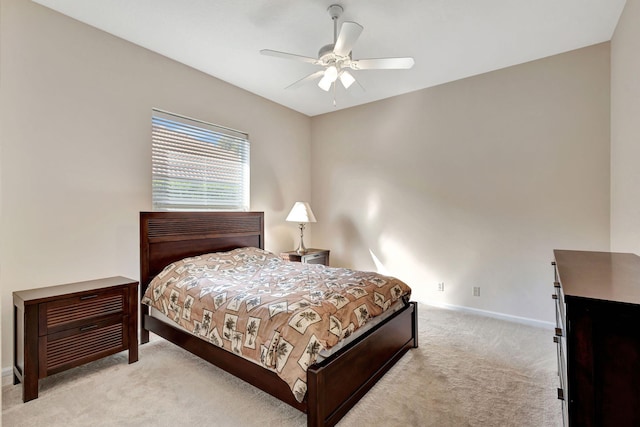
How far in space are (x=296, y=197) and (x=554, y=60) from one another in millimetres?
3630

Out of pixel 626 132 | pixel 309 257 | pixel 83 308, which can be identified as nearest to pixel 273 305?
pixel 83 308

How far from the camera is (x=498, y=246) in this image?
139 inches

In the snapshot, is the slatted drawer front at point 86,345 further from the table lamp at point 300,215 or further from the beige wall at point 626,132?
the beige wall at point 626,132

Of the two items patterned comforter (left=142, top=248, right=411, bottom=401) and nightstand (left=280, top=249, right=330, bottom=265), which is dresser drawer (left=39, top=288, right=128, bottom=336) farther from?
nightstand (left=280, top=249, right=330, bottom=265)

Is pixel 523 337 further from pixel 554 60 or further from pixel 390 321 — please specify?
pixel 554 60

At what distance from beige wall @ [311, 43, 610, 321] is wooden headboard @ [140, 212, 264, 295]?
65.7 inches

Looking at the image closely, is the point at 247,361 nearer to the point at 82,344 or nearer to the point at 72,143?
the point at 82,344

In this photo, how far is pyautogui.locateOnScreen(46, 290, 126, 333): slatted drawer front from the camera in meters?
2.18

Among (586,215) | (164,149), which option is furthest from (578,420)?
(164,149)

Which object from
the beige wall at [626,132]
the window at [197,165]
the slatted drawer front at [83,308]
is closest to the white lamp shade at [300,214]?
the window at [197,165]

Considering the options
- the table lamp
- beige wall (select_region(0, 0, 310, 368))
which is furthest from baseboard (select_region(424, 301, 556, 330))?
beige wall (select_region(0, 0, 310, 368))

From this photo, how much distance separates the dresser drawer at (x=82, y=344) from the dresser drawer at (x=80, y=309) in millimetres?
47

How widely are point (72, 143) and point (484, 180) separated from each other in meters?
4.23

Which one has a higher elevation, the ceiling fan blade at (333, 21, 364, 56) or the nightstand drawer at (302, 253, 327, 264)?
the ceiling fan blade at (333, 21, 364, 56)
